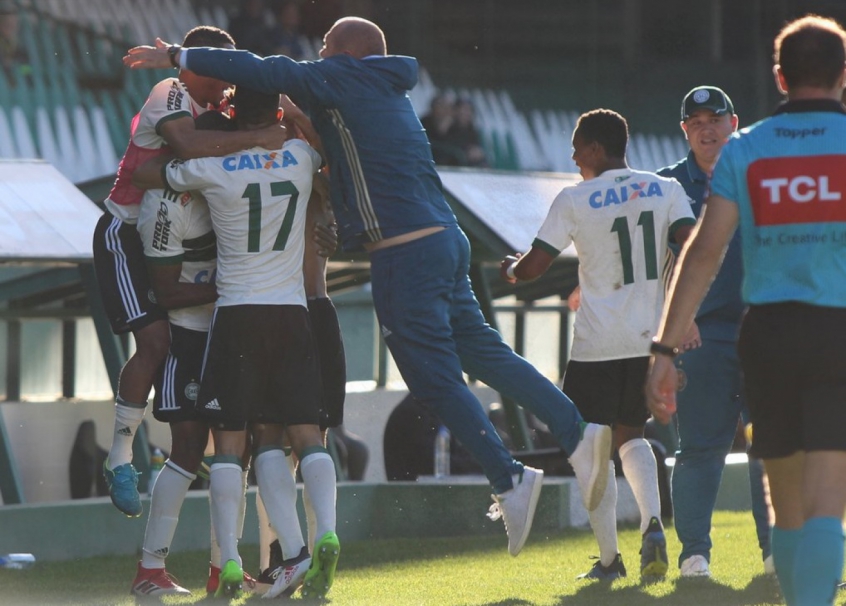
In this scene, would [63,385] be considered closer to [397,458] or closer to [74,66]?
[397,458]

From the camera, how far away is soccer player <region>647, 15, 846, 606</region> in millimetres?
4320

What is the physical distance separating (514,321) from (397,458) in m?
2.79

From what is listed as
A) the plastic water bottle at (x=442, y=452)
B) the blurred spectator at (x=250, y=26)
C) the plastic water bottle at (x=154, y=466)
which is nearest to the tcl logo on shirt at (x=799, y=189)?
the plastic water bottle at (x=154, y=466)

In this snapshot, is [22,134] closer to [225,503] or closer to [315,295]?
[315,295]

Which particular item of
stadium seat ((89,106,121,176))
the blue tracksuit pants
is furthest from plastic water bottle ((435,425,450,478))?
the blue tracksuit pants

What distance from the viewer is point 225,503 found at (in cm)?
618

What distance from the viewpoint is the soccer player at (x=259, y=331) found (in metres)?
6.19

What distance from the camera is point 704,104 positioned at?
7586 mm

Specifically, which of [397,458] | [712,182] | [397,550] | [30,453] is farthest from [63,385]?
[712,182]

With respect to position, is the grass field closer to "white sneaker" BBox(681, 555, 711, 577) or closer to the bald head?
"white sneaker" BBox(681, 555, 711, 577)

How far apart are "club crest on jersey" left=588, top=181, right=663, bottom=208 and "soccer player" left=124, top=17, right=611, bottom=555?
810mm

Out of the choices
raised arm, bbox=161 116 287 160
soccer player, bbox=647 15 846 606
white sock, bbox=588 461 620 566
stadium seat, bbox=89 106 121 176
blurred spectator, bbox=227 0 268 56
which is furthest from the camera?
blurred spectator, bbox=227 0 268 56

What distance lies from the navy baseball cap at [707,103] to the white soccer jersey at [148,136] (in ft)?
7.47

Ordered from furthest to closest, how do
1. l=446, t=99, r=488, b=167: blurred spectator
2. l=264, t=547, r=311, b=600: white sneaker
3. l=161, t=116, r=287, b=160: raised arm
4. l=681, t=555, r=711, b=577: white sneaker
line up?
1. l=446, t=99, r=488, b=167: blurred spectator
2. l=681, t=555, r=711, b=577: white sneaker
3. l=161, t=116, r=287, b=160: raised arm
4. l=264, t=547, r=311, b=600: white sneaker
